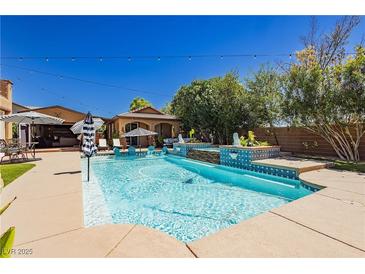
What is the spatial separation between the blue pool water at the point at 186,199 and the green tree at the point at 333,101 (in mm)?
3404

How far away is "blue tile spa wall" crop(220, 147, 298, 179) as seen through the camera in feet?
26.7

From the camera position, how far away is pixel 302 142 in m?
11.1

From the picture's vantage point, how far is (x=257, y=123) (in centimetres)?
1493

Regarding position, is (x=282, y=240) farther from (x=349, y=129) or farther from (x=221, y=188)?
(x=349, y=129)

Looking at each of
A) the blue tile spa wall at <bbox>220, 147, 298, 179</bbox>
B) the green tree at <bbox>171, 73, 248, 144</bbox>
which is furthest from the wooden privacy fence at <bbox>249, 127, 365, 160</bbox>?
the green tree at <bbox>171, 73, 248, 144</bbox>

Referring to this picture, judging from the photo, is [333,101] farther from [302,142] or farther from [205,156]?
[205,156]

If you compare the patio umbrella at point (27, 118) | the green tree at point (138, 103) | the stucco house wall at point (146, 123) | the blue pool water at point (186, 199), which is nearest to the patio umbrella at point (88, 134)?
the blue pool water at point (186, 199)

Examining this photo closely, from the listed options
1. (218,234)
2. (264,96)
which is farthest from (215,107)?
(218,234)

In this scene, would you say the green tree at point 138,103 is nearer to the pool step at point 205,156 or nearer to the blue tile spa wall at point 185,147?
the blue tile spa wall at point 185,147

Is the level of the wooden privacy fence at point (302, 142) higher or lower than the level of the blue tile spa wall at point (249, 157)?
higher

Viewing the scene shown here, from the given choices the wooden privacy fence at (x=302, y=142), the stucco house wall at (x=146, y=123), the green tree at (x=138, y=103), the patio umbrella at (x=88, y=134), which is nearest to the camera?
the patio umbrella at (x=88, y=134)

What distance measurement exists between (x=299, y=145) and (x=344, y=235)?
955cm

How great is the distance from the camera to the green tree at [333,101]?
732 centimetres

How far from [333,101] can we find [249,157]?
3803 millimetres
